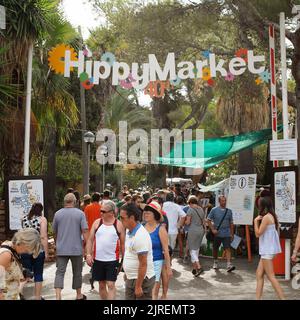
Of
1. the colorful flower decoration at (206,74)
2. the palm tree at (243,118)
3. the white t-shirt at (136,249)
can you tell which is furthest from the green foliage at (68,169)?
the white t-shirt at (136,249)

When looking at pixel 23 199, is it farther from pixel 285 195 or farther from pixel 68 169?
pixel 68 169

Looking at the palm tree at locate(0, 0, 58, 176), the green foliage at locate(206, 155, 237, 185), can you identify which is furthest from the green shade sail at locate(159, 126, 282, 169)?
the green foliage at locate(206, 155, 237, 185)

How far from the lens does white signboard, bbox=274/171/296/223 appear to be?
38.7 feet

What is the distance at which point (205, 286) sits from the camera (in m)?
11.3

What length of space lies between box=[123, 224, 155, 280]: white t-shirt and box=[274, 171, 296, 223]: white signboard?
231 inches

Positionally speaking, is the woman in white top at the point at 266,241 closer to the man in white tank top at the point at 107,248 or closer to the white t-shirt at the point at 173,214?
the man in white tank top at the point at 107,248

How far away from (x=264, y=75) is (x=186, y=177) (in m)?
33.8

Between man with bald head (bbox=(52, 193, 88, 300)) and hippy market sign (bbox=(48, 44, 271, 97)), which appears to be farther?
hippy market sign (bbox=(48, 44, 271, 97))

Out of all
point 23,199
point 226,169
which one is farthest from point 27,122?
point 226,169

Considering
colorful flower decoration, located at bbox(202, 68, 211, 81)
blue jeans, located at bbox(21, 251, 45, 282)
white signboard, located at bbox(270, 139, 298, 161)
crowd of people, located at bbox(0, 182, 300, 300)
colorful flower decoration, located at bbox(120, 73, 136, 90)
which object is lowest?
blue jeans, located at bbox(21, 251, 45, 282)

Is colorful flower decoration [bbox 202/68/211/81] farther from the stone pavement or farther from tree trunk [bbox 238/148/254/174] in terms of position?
tree trunk [bbox 238/148/254/174]

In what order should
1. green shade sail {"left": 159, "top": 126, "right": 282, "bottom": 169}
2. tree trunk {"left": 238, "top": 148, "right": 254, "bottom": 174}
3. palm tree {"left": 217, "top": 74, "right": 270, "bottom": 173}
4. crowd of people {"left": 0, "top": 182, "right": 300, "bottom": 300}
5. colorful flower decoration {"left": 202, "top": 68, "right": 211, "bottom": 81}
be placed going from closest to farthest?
crowd of people {"left": 0, "top": 182, "right": 300, "bottom": 300} → colorful flower decoration {"left": 202, "top": 68, "right": 211, "bottom": 81} → green shade sail {"left": 159, "top": 126, "right": 282, "bottom": 169} → tree trunk {"left": 238, "top": 148, "right": 254, "bottom": 174} → palm tree {"left": 217, "top": 74, "right": 270, "bottom": 173}

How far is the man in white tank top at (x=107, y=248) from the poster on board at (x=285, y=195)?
467 cm
